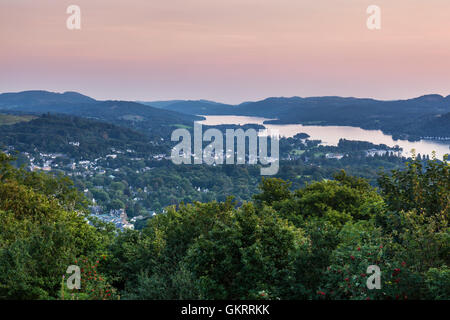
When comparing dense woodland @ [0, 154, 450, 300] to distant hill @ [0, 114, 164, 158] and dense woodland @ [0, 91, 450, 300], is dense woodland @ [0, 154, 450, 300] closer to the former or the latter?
dense woodland @ [0, 91, 450, 300]

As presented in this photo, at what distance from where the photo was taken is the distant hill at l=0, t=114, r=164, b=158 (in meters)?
158

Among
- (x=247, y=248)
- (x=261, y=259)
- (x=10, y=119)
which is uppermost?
(x=10, y=119)

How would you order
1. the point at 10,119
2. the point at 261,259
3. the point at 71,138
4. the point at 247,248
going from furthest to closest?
the point at 10,119, the point at 71,138, the point at 247,248, the point at 261,259

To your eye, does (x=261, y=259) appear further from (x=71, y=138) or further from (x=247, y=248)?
(x=71, y=138)

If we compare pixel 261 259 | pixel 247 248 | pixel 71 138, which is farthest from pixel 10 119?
pixel 261 259

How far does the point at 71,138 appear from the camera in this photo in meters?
175

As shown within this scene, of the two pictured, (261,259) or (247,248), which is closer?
(261,259)

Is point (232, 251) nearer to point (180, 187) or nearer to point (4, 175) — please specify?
point (4, 175)

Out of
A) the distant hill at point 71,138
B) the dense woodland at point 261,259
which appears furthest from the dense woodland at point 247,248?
the distant hill at point 71,138

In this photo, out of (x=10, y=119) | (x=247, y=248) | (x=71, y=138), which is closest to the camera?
(x=247, y=248)

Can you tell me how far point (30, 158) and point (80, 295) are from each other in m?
152

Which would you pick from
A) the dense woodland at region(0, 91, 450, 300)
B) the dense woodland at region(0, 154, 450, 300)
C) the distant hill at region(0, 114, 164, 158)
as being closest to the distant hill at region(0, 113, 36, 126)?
the distant hill at region(0, 114, 164, 158)

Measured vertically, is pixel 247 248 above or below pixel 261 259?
above
